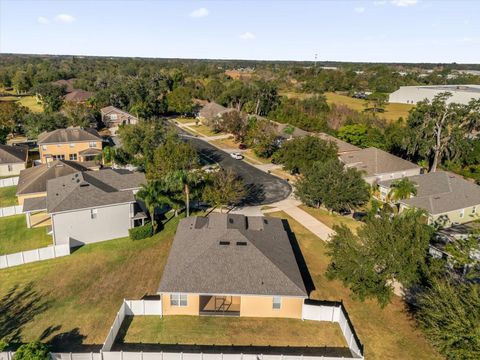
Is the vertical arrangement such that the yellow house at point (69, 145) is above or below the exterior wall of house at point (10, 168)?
above

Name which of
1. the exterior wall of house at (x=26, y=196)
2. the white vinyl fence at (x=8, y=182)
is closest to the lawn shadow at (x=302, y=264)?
the exterior wall of house at (x=26, y=196)

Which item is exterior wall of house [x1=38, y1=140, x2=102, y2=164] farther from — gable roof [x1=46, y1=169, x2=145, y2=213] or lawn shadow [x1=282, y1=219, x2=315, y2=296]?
lawn shadow [x1=282, y1=219, x2=315, y2=296]

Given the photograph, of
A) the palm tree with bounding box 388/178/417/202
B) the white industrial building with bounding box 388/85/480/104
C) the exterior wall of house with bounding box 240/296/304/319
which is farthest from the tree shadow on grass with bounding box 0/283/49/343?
the white industrial building with bounding box 388/85/480/104

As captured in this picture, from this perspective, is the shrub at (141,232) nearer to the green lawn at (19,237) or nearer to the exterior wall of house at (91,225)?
the exterior wall of house at (91,225)

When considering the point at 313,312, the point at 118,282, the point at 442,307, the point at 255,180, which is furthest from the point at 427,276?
the point at 255,180

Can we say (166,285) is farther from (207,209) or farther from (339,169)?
(339,169)
